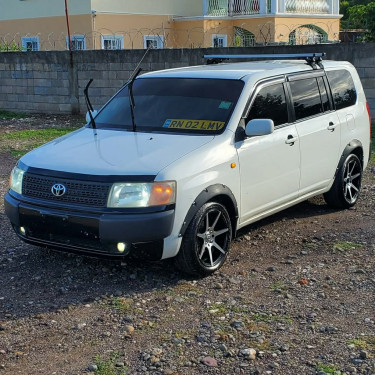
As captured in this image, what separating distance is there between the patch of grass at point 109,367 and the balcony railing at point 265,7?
79.8ft

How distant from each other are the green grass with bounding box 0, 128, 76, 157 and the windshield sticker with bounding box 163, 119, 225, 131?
6147 mm

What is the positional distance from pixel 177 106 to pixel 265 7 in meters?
22.0

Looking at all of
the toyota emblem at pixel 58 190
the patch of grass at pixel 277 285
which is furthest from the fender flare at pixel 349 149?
the toyota emblem at pixel 58 190

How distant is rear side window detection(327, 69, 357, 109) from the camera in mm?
7668

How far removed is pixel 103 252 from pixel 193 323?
968 millimetres

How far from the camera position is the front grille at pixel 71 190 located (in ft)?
17.3

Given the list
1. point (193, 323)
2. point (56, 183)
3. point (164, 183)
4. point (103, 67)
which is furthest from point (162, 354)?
point (103, 67)

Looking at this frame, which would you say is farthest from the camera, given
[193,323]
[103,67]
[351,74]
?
[103,67]

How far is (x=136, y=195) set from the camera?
526cm

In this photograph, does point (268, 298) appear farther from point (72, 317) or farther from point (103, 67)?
point (103, 67)

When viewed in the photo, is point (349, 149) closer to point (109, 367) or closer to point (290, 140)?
point (290, 140)

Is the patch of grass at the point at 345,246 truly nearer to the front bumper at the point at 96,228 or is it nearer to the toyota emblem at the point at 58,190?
the front bumper at the point at 96,228

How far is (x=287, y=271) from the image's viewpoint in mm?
5875

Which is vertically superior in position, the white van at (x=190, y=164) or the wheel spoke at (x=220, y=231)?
the white van at (x=190, y=164)
